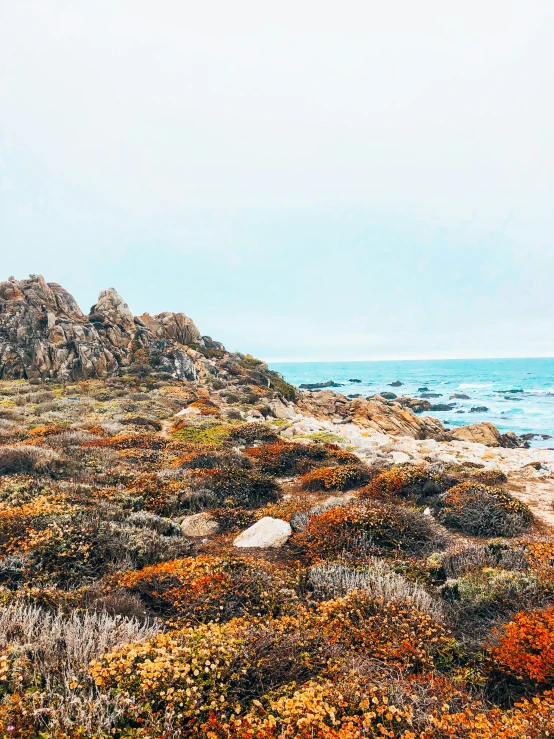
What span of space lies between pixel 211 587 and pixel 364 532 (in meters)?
3.20

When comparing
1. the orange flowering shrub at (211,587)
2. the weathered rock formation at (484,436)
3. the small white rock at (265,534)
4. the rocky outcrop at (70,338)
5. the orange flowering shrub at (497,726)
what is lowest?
the weathered rock formation at (484,436)

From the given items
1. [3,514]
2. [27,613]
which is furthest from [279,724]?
[3,514]

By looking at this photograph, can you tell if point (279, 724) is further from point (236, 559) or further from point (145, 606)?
point (236, 559)

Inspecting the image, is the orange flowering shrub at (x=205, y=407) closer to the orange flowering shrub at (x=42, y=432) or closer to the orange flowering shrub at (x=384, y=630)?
the orange flowering shrub at (x=42, y=432)

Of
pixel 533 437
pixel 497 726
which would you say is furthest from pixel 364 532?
pixel 533 437

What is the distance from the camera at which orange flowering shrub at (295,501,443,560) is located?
6.88 m

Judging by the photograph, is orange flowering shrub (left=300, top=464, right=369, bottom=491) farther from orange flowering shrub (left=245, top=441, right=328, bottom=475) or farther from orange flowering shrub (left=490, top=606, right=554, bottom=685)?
orange flowering shrub (left=490, top=606, right=554, bottom=685)

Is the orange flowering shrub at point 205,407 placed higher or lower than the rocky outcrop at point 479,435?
higher

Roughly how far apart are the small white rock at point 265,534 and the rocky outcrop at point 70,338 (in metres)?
30.8

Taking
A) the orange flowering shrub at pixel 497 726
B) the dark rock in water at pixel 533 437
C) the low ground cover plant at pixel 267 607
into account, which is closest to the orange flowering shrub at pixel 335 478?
the low ground cover plant at pixel 267 607

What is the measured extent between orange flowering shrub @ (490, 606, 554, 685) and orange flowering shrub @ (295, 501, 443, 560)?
2.79 m

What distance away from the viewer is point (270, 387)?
39406 mm

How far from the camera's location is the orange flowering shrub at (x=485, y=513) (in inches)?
316

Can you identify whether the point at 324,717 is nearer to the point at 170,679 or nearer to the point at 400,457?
the point at 170,679
